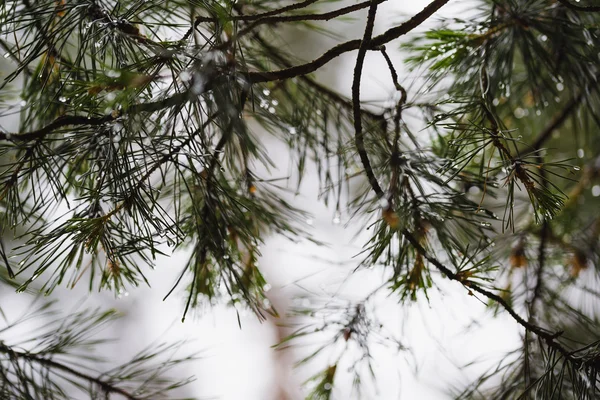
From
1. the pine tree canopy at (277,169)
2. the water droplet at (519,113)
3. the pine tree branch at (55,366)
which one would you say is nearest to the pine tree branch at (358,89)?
the pine tree canopy at (277,169)

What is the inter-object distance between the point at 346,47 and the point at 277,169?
173 mm

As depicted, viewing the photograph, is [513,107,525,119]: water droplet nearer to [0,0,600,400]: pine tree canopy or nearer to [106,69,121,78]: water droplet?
[0,0,600,400]: pine tree canopy

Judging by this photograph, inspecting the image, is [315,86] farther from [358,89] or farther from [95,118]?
[95,118]

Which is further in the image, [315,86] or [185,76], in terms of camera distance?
[315,86]

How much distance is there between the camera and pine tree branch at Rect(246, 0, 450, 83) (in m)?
0.47

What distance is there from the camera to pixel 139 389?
0.68m

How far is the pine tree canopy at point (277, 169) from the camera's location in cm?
46

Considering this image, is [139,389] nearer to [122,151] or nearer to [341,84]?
[122,151]

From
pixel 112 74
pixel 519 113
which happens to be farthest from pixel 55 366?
pixel 519 113

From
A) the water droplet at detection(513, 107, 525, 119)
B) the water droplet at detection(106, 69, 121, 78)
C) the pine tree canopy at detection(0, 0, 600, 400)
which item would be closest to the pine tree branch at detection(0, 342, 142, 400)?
the pine tree canopy at detection(0, 0, 600, 400)

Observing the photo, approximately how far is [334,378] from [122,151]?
14.8 inches

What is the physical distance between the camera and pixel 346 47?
516 millimetres

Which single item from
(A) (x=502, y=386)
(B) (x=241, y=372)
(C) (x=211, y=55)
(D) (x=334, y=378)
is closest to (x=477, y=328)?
(A) (x=502, y=386)

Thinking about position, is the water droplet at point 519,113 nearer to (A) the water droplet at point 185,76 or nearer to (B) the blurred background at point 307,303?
(B) the blurred background at point 307,303
